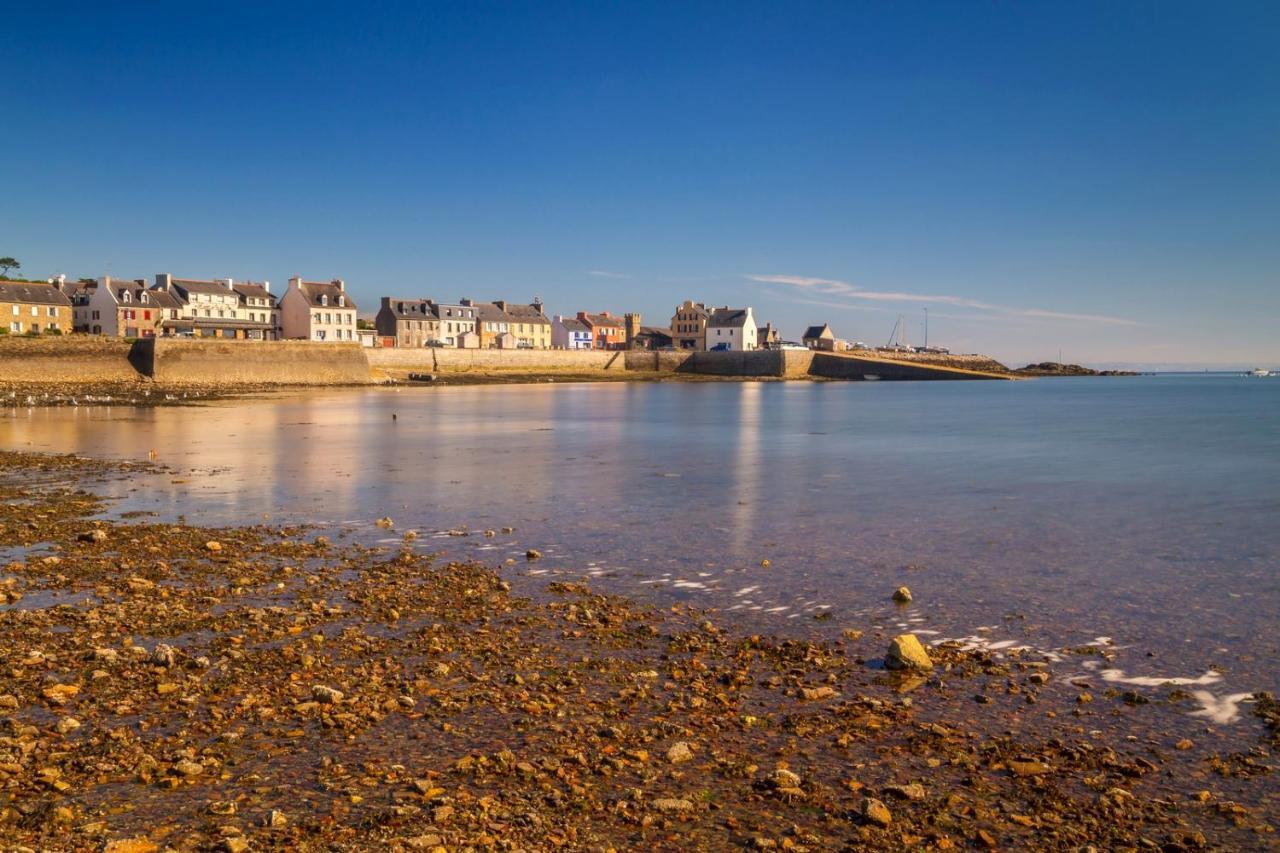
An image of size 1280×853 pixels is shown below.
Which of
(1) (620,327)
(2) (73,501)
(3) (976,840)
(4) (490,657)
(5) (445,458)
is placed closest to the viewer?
(3) (976,840)

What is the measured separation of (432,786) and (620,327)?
579 feet

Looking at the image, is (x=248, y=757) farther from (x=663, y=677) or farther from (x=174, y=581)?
(x=174, y=581)

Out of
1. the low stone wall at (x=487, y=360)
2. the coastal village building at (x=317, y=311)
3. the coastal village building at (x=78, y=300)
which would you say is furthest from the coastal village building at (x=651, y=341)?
the coastal village building at (x=78, y=300)

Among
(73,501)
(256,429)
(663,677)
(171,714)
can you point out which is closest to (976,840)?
(663,677)

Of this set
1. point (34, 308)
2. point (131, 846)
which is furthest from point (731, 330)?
point (131, 846)

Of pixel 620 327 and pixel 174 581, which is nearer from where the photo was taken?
pixel 174 581

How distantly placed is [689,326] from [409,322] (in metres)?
57.2

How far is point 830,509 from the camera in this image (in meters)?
21.8

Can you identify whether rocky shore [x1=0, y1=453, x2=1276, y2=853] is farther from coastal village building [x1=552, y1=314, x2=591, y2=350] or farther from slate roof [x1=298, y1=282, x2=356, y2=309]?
coastal village building [x1=552, y1=314, x2=591, y2=350]

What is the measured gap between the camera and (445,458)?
32.3 m

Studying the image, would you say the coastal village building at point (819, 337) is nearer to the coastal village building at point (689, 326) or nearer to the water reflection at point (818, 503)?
the coastal village building at point (689, 326)

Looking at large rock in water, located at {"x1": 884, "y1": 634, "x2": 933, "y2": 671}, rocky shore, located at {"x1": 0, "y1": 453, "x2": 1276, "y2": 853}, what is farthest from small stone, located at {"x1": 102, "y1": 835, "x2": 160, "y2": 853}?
large rock in water, located at {"x1": 884, "y1": 634, "x2": 933, "y2": 671}

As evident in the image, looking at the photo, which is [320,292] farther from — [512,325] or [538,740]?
[538,740]

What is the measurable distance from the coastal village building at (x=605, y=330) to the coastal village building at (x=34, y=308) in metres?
86.4
